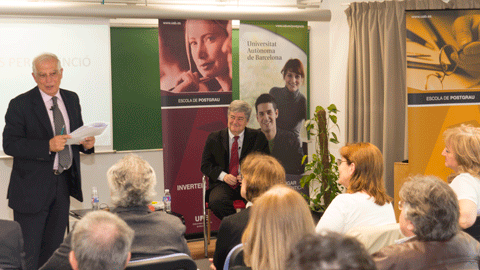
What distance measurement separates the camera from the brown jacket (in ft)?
5.52

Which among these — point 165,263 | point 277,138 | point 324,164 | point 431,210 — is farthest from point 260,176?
point 324,164

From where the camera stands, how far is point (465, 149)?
9.35 feet

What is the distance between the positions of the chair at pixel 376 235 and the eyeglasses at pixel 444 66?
268 cm

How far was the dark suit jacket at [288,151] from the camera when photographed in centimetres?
517

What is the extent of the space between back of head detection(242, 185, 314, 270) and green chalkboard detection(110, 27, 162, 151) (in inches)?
147

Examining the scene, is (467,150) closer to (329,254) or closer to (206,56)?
(329,254)

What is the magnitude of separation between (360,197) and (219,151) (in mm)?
2141

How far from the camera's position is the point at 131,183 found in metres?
2.34

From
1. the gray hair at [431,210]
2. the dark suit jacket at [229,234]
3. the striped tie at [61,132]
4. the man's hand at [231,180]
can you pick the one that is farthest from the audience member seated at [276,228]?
the man's hand at [231,180]

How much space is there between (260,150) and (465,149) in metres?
2.10

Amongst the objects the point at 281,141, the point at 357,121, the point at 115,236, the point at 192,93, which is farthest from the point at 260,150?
the point at 115,236

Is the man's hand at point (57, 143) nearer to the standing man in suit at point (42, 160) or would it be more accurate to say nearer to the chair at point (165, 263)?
the standing man in suit at point (42, 160)

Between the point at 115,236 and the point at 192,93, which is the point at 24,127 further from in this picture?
the point at 115,236

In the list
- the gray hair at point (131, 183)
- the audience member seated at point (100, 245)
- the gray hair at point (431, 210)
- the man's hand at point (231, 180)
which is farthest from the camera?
the man's hand at point (231, 180)
